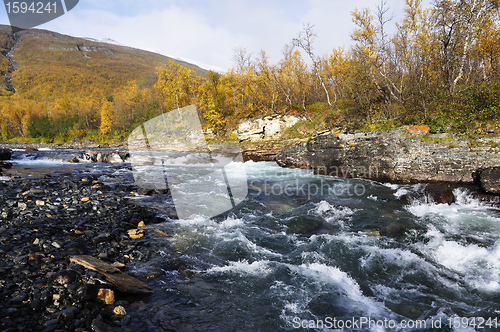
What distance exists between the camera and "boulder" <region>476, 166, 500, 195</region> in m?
9.15

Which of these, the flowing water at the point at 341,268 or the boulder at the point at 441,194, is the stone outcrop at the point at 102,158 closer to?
the flowing water at the point at 341,268

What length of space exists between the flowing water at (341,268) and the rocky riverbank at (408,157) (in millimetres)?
1994

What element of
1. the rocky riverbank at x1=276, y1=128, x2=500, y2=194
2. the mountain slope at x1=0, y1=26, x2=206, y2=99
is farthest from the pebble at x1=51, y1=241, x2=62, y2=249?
the mountain slope at x1=0, y1=26, x2=206, y2=99

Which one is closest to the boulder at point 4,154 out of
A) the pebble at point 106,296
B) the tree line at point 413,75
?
the tree line at point 413,75

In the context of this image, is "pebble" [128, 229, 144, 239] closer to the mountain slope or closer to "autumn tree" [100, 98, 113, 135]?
"autumn tree" [100, 98, 113, 135]

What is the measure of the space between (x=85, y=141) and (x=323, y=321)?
75.0 m

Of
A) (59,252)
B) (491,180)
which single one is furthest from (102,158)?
(491,180)

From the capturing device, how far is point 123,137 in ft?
193

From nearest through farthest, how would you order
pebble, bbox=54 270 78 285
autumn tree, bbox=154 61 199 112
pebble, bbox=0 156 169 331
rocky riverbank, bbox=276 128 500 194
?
1. pebble, bbox=0 156 169 331
2. pebble, bbox=54 270 78 285
3. rocky riverbank, bbox=276 128 500 194
4. autumn tree, bbox=154 61 199 112

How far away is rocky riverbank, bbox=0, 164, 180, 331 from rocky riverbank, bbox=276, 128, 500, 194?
12354 millimetres

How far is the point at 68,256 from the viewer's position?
4.51 meters

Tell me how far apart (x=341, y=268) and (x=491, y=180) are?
8.94 meters

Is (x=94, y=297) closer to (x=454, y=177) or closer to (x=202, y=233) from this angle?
(x=202, y=233)

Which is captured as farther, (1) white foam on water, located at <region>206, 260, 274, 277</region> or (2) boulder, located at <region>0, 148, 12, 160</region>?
(2) boulder, located at <region>0, 148, 12, 160</region>
